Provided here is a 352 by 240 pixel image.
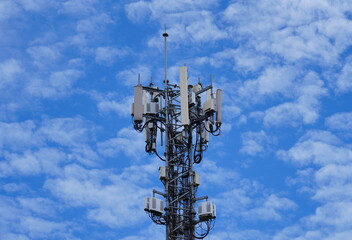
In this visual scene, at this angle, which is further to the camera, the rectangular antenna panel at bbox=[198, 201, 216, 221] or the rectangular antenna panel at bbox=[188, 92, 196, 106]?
the rectangular antenna panel at bbox=[188, 92, 196, 106]

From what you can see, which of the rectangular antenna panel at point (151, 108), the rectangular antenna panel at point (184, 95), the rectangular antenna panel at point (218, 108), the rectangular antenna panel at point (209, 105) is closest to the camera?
the rectangular antenna panel at point (184, 95)

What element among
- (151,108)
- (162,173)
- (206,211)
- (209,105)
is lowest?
(206,211)

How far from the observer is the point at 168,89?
62.8 m

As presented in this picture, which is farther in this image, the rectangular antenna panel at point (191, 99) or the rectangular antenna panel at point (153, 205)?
the rectangular antenna panel at point (191, 99)

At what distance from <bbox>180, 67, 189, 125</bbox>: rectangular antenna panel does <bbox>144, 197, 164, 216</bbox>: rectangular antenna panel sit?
5563 mm

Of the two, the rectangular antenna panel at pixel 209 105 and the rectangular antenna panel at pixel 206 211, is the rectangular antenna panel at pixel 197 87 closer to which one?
the rectangular antenna panel at pixel 209 105

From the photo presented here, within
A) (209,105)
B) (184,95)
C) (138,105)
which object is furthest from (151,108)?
(209,105)

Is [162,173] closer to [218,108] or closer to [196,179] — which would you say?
[196,179]

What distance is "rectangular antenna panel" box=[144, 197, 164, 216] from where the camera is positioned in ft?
190

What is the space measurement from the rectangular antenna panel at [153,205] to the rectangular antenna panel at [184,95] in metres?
5.56

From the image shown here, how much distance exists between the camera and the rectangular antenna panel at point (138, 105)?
61.0m

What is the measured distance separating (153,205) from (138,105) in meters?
7.21

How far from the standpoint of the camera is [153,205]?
58.0 metres

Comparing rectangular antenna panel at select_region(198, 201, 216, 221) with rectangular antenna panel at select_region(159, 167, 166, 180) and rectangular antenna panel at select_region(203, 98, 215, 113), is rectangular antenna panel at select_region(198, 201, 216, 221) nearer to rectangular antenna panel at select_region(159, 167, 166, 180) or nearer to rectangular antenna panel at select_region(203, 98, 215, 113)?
rectangular antenna panel at select_region(159, 167, 166, 180)
